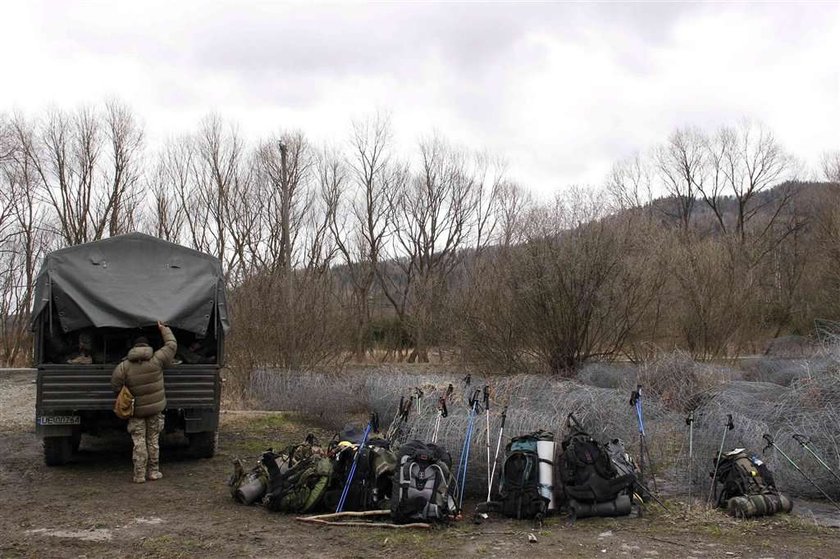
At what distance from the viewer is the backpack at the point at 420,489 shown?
6.38 metres

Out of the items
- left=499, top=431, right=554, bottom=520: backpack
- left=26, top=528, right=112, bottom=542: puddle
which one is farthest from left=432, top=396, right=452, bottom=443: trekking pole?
left=26, top=528, right=112, bottom=542: puddle

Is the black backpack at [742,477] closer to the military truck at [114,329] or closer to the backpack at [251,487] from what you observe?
the backpack at [251,487]

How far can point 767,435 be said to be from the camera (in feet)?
24.4

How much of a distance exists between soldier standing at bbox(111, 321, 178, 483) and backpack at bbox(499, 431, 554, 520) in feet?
13.3

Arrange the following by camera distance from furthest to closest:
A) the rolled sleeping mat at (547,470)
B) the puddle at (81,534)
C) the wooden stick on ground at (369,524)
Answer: the rolled sleeping mat at (547,470) < the wooden stick on ground at (369,524) < the puddle at (81,534)

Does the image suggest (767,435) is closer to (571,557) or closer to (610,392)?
(610,392)

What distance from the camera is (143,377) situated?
809cm

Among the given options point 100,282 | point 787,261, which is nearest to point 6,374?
point 100,282

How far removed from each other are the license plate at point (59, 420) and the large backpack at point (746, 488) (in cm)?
715

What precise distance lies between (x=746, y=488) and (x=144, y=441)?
643 centimetres

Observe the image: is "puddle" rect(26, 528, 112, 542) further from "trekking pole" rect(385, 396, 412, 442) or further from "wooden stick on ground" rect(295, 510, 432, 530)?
"trekking pole" rect(385, 396, 412, 442)

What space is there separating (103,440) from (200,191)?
25.1 meters

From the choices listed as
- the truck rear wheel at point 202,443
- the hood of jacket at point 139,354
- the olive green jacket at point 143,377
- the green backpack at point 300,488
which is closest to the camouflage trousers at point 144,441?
the olive green jacket at point 143,377

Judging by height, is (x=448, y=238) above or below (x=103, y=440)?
A: above
